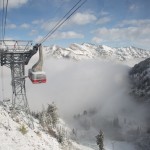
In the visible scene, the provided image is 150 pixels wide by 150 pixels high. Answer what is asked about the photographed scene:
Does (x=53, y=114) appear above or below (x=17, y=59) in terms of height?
below

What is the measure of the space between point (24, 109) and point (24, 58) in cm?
1222

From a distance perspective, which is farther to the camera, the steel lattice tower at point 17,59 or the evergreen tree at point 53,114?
the evergreen tree at point 53,114

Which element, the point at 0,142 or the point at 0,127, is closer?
the point at 0,142

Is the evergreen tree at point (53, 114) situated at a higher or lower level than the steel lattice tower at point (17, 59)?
lower

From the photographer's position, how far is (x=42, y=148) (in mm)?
41500

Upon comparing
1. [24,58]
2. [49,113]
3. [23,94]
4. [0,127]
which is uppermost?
[24,58]


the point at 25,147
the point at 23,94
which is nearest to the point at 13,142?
the point at 25,147

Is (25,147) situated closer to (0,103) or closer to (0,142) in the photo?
(0,142)

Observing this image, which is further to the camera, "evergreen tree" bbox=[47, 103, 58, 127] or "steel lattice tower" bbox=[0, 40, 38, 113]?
"evergreen tree" bbox=[47, 103, 58, 127]

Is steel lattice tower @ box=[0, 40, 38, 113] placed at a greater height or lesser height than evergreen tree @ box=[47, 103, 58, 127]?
greater

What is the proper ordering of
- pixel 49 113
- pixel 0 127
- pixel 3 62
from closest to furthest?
pixel 0 127, pixel 3 62, pixel 49 113

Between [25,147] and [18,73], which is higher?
→ [18,73]

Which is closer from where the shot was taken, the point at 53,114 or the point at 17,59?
the point at 17,59

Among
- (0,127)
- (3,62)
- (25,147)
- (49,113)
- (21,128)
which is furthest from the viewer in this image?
(49,113)
